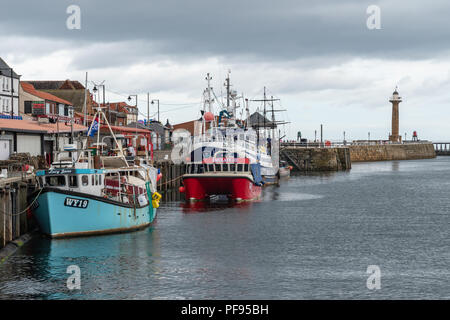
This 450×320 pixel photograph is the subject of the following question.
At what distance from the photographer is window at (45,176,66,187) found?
33.2 m

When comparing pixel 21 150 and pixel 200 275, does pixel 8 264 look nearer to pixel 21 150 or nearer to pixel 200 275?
pixel 200 275

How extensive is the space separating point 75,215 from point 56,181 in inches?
91.6

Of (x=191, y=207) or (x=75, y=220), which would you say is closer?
(x=75, y=220)

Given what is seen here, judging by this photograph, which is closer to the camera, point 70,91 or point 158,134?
point 158,134

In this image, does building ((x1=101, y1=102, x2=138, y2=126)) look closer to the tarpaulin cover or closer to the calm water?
the tarpaulin cover

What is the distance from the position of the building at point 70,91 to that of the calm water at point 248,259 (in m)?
62.0

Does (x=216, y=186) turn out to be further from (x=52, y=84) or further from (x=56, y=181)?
(x=52, y=84)

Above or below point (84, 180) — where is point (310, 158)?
above

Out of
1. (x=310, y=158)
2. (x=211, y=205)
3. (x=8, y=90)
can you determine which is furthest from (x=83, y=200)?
(x=310, y=158)

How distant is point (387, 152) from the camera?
566 feet

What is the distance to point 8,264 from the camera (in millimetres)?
27656
